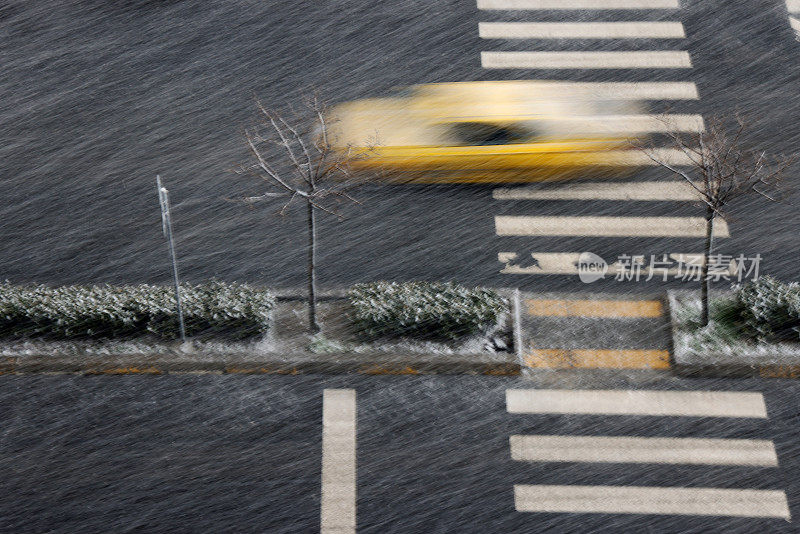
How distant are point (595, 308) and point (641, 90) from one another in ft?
17.3

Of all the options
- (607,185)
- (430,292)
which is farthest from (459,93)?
(430,292)

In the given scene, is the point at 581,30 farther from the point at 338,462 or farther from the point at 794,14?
the point at 338,462

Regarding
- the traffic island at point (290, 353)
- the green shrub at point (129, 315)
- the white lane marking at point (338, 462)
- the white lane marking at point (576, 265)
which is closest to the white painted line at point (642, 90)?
the white lane marking at point (576, 265)

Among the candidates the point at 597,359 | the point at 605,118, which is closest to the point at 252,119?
the point at 605,118

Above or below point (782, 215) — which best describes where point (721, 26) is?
above

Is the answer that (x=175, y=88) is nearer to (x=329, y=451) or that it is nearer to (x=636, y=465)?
(x=329, y=451)

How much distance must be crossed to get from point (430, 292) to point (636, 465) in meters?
3.87

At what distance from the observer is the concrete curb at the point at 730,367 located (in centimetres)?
1429

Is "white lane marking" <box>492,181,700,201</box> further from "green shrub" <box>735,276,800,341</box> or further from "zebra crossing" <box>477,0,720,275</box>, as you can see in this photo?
"green shrub" <box>735,276,800,341</box>

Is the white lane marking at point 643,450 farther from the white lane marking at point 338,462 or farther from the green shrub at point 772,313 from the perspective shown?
the white lane marking at point 338,462

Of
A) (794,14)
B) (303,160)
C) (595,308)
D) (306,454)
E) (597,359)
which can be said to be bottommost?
(306,454)

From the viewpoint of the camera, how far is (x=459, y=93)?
17.7 metres

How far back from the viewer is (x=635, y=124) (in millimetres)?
17828

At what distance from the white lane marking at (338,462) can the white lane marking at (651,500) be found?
2141 mm
